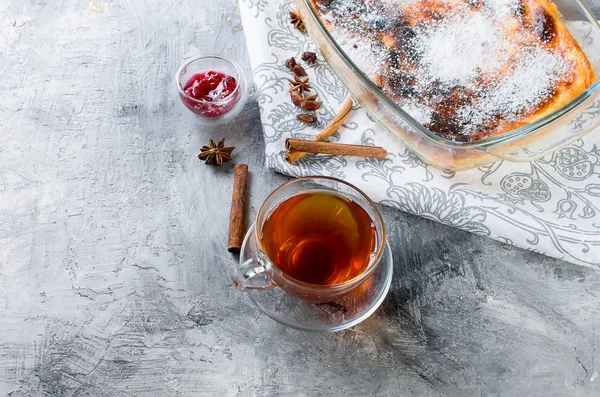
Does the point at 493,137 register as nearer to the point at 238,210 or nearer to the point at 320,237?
the point at 320,237

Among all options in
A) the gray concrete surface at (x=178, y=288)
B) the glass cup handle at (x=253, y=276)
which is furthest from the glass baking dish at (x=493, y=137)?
the glass cup handle at (x=253, y=276)

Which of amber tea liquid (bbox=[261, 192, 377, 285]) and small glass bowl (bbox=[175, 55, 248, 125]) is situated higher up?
small glass bowl (bbox=[175, 55, 248, 125])

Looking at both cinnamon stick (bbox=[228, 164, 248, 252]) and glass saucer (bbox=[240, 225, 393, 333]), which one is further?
cinnamon stick (bbox=[228, 164, 248, 252])

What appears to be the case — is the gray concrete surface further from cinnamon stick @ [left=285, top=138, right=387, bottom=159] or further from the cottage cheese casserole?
the cottage cheese casserole

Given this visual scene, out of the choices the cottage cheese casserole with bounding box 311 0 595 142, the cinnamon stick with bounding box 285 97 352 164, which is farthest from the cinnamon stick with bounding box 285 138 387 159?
the cottage cheese casserole with bounding box 311 0 595 142

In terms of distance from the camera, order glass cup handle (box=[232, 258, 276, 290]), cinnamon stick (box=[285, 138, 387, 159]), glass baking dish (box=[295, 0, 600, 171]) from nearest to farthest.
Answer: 1. glass cup handle (box=[232, 258, 276, 290])
2. glass baking dish (box=[295, 0, 600, 171])
3. cinnamon stick (box=[285, 138, 387, 159])

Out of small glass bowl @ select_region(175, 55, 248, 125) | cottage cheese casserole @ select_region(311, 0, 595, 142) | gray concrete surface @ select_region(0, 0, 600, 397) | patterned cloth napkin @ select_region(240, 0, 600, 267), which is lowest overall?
gray concrete surface @ select_region(0, 0, 600, 397)

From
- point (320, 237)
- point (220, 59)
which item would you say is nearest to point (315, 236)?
point (320, 237)
